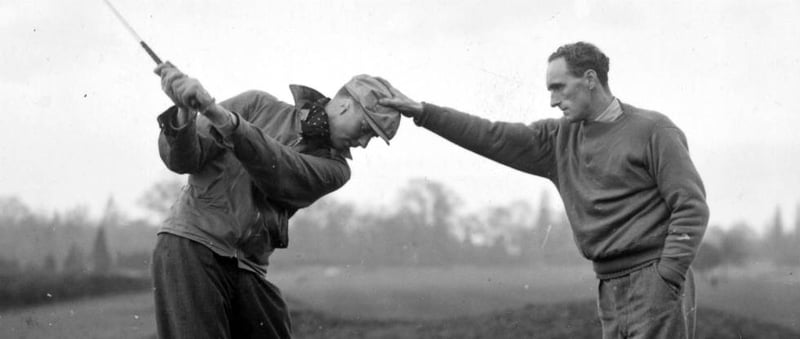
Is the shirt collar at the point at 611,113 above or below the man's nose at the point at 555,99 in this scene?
below

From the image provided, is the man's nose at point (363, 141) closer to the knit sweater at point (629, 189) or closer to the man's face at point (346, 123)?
the man's face at point (346, 123)

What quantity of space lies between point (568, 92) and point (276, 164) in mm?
1178

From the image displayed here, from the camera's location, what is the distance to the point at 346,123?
151 inches

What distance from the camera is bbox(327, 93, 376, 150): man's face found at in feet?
12.6

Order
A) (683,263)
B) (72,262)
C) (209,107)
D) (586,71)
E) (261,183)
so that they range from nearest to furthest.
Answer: (209,107), (261,183), (683,263), (586,71), (72,262)

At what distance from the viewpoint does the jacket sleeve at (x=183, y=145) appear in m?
3.27

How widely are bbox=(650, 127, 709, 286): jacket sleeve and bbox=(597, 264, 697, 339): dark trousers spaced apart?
6cm

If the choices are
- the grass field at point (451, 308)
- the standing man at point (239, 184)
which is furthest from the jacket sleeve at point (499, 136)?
the grass field at point (451, 308)

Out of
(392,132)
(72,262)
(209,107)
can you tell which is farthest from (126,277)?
(209,107)

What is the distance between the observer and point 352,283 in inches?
308

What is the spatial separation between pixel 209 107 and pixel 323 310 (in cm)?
493

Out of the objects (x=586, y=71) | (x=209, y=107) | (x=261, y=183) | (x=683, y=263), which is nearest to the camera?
(x=209, y=107)

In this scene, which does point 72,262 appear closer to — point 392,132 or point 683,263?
point 392,132

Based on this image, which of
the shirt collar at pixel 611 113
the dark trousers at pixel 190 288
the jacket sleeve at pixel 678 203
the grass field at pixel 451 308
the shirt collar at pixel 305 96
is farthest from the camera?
the grass field at pixel 451 308
